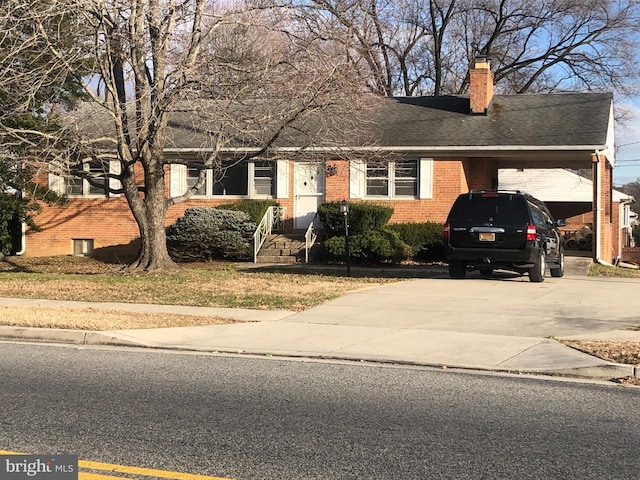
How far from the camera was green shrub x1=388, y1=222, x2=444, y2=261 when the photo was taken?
21797 millimetres

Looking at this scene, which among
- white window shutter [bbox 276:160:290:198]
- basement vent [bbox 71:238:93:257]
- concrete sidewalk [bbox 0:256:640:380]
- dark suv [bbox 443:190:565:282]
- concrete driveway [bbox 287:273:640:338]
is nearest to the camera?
concrete sidewalk [bbox 0:256:640:380]

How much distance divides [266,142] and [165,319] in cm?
753

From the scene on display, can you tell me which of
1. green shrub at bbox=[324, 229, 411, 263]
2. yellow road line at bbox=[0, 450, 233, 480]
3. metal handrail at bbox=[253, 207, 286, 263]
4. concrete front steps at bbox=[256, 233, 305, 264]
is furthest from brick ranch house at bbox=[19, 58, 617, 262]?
yellow road line at bbox=[0, 450, 233, 480]

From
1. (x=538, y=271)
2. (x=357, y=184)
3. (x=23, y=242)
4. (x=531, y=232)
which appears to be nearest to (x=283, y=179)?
(x=357, y=184)

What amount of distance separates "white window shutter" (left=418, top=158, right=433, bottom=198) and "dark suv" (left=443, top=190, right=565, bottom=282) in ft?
22.9

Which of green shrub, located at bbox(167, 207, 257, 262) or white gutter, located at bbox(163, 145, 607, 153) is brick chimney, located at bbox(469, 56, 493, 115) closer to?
white gutter, located at bbox(163, 145, 607, 153)

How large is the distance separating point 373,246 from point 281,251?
3.36 meters

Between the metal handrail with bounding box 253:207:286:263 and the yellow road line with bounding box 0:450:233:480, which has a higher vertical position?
the metal handrail with bounding box 253:207:286:263

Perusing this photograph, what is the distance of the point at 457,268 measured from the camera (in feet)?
56.0

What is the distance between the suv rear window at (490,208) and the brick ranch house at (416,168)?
5224 millimetres

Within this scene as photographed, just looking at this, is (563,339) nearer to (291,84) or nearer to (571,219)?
(291,84)

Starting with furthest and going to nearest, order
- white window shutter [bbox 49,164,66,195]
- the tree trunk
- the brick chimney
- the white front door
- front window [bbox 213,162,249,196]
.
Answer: white window shutter [bbox 49,164,66,195]
front window [bbox 213,162,249,196]
the white front door
the brick chimney
the tree trunk

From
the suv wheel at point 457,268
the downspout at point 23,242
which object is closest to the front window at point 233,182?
the downspout at point 23,242

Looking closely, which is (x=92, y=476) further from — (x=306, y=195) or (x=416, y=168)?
(x=306, y=195)
